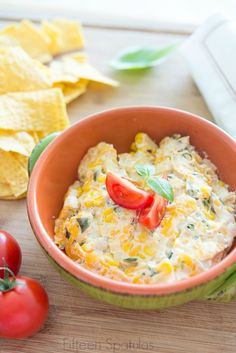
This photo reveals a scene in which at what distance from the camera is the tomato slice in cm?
140

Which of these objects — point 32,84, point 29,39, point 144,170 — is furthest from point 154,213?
point 29,39

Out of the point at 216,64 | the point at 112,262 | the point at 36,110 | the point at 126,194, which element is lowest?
the point at 36,110

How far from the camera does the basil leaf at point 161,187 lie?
142 cm

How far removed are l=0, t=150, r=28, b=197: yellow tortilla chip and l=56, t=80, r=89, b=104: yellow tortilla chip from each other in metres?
0.39

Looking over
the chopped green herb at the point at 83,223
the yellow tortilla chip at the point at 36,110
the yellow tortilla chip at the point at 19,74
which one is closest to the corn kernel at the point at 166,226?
the chopped green herb at the point at 83,223

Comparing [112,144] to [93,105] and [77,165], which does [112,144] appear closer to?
[77,165]

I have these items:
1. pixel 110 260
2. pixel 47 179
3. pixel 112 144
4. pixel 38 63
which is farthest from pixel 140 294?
pixel 38 63

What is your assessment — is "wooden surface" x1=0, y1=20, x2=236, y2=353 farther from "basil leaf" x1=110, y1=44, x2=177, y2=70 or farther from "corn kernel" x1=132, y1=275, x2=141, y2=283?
"basil leaf" x1=110, y1=44, x2=177, y2=70

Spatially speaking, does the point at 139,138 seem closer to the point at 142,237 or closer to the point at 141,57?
the point at 142,237

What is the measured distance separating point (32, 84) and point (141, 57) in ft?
1.82

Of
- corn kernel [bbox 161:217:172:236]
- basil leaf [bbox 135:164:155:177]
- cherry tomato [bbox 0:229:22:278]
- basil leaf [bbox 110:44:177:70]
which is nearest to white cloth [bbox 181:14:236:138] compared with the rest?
basil leaf [bbox 110:44:177:70]

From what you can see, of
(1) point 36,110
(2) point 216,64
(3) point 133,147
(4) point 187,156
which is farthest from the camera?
(2) point 216,64

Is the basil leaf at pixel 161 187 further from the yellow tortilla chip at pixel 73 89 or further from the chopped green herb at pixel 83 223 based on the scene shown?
the yellow tortilla chip at pixel 73 89

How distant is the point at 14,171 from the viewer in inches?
72.3
